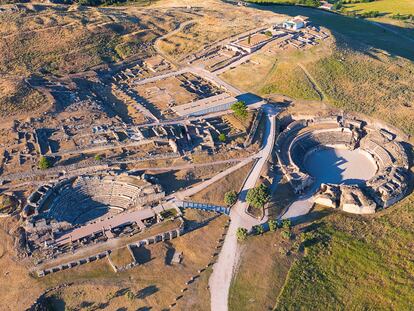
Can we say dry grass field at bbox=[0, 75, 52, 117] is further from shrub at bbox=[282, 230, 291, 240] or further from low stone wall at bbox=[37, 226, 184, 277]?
shrub at bbox=[282, 230, 291, 240]

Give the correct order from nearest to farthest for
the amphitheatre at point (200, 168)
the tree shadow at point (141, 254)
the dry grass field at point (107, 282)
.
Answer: the dry grass field at point (107, 282), the amphitheatre at point (200, 168), the tree shadow at point (141, 254)

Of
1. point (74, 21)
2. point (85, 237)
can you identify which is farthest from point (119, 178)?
point (74, 21)

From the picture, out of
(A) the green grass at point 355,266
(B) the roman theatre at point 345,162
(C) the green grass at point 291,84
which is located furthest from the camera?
(C) the green grass at point 291,84

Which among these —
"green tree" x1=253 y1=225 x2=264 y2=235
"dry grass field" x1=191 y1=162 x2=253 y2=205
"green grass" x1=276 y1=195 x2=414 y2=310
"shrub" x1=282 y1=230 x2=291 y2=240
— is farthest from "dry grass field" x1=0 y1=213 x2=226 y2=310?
"green grass" x1=276 y1=195 x2=414 y2=310

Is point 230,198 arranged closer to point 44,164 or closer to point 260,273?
point 260,273

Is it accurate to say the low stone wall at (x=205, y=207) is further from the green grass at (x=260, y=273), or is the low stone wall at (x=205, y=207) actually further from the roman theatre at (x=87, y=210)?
the green grass at (x=260, y=273)

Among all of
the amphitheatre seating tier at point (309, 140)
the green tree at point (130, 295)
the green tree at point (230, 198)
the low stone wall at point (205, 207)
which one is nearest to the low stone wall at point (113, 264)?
the green tree at point (130, 295)
